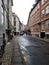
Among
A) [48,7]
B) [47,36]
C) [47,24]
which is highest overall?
[48,7]

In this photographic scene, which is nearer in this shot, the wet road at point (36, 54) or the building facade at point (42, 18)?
the wet road at point (36, 54)

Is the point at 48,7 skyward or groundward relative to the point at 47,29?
skyward

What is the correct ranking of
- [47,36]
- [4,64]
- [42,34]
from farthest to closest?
[42,34], [47,36], [4,64]

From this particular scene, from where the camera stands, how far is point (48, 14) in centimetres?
4481

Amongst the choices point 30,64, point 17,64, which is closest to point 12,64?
point 17,64

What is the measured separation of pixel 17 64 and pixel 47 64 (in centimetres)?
162

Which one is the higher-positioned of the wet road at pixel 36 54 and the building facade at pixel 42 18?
the building facade at pixel 42 18

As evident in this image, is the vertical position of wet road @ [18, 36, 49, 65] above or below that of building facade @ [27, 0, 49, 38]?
below

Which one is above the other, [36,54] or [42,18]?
[42,18]

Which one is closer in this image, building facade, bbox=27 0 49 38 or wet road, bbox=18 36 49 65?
wet road, bbox=18 36 49 65

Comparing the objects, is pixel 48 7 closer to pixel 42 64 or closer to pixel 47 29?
pixel 47 29

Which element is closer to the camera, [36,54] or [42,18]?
[36,54]

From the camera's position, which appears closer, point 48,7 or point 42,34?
point 48,7

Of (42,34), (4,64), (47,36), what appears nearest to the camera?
(4,64)
